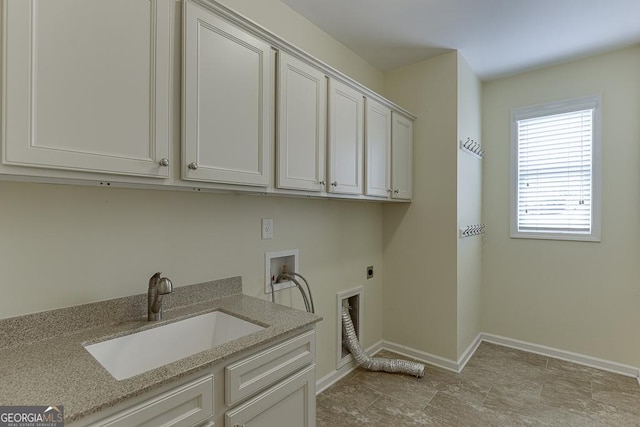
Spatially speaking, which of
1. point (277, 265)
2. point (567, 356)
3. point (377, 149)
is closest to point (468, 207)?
point (377, 149)

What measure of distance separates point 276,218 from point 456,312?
1766 millimetres

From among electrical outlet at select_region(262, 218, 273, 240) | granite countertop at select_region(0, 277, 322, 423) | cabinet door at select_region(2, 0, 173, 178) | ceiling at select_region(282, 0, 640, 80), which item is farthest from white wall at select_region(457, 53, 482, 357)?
cabinet door at select_region(2, 0, 173, 178)

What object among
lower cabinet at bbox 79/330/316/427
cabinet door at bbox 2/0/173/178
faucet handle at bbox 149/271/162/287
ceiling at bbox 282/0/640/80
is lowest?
lower cabinet at bbox 79/330/316/427

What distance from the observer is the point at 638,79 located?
8.48 feet

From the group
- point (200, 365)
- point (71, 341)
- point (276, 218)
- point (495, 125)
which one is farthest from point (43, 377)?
point (495, 125)

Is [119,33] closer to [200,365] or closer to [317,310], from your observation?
[200,365]

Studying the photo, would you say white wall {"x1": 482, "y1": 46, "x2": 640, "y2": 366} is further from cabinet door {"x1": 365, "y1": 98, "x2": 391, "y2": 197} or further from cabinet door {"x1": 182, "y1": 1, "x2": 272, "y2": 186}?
cabinet door {"x1": 182, "y1": 1, "x2": 272, "y2": 186}

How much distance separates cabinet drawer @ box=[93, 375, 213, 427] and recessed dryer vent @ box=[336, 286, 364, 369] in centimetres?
160

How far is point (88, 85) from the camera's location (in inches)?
38.4

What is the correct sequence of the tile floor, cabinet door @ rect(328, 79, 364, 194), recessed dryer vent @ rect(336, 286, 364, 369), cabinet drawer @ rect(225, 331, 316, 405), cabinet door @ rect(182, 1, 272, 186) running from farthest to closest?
recessed dryer vent @ rect(336, 286, 364, 369) → the tile floor → cabinet door @ rect(328, 79, 364, 194) → cabinet door @ rect(182, 1, 272, 186) → cabinet drawer @ rect(225, 331, 316, 405)

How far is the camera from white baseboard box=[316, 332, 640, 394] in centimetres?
256

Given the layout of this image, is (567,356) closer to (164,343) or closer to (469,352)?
(469,352)

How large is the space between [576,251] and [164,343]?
3391 mm

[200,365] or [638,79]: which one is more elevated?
[638,79]
